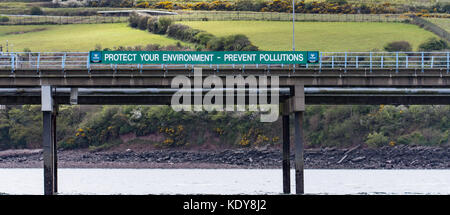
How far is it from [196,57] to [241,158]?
245 ft

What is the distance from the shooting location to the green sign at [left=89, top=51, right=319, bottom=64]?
66.4 meters

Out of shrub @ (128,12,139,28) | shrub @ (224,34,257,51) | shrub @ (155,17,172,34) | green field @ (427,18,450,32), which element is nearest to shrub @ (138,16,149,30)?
shrub @ (128,12,139,28)

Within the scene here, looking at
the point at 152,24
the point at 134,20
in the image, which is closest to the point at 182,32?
the point at 152,24

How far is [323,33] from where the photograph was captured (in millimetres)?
169625

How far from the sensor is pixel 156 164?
453 feet

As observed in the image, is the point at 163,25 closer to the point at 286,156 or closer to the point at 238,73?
the point at 286,156

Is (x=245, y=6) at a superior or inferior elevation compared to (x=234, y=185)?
superior

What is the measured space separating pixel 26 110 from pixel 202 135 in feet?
119

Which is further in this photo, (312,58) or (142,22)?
(142,22)

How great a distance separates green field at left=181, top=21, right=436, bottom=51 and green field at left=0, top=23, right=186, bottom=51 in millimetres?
13400

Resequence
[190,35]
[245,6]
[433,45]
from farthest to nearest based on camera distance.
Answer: [245,6]
[190,35]
[433,45]
